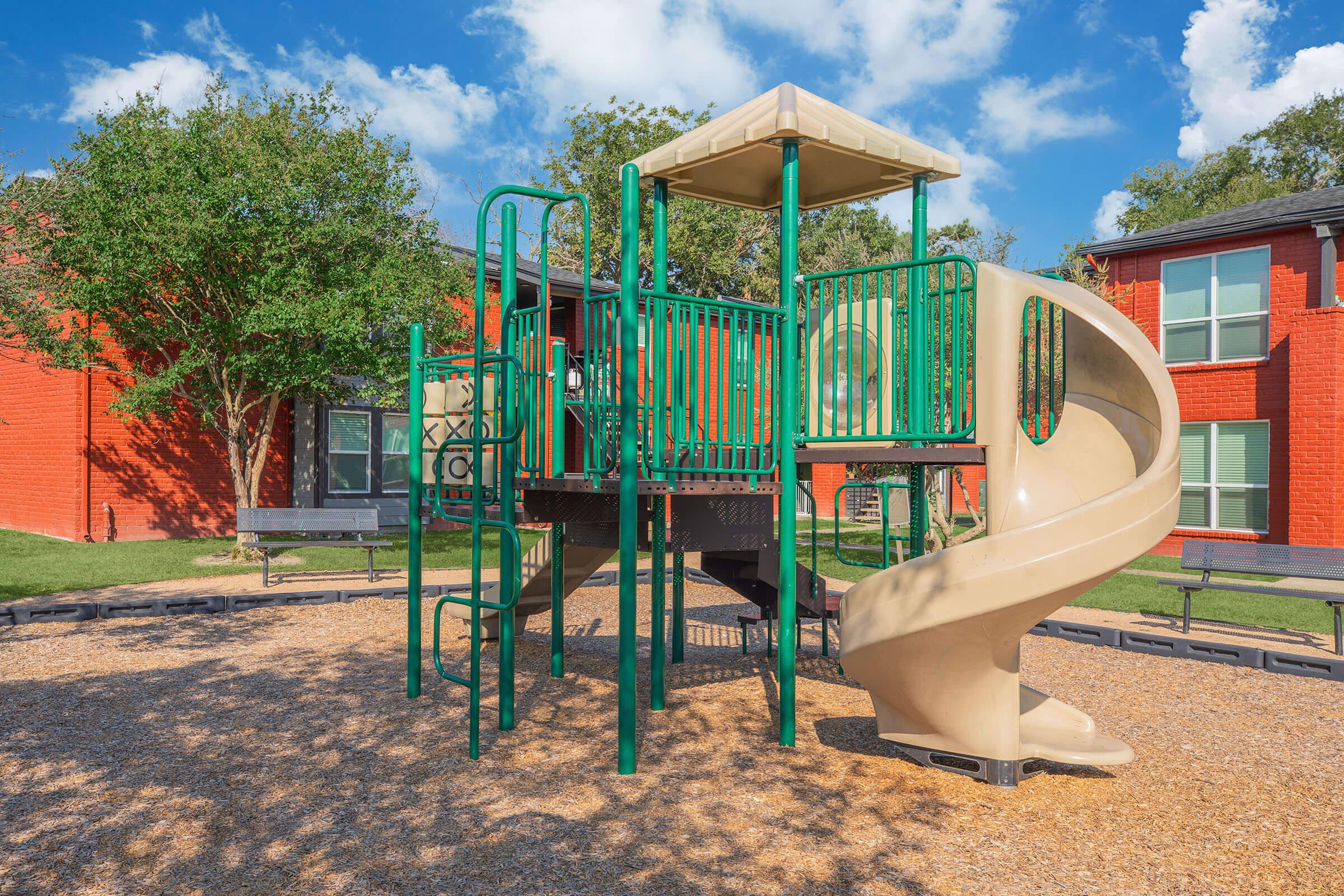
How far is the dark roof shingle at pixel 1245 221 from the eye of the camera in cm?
1627

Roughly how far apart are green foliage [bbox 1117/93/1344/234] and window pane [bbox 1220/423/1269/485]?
941 inches

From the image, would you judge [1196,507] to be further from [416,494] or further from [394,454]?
[394,454]

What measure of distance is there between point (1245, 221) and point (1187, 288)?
1548mm

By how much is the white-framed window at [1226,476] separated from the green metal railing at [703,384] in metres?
13.6

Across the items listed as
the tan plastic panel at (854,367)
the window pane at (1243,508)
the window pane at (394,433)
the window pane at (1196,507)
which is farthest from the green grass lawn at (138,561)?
the window pane at (1243,508)

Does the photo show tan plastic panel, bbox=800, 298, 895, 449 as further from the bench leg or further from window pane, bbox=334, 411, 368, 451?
window pane, bbox=334, 411, 368, 451

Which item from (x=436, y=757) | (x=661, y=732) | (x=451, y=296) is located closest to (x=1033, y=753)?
(x=661, y=732)

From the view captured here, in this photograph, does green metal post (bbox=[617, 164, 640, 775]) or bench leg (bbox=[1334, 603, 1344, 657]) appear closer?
green metal post (bbox=[617, 164, 640, 775])

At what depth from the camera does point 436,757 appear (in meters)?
5.43

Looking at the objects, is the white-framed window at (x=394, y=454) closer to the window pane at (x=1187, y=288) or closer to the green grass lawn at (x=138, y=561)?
the green grass lawn at (x=138, y=561)

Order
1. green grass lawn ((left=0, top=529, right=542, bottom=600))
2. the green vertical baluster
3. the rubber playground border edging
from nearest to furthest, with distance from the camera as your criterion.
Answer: the green vertical baluster → the rubber playground border edging → green grass lawn ((left=0, top=529, right=542, bottom=600))

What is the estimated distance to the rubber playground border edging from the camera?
8.18 m

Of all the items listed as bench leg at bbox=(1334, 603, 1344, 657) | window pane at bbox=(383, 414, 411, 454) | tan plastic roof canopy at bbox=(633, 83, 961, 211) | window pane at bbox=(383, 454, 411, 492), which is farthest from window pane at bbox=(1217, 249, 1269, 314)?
window pane at bbox=(383, 454, 411, 492)

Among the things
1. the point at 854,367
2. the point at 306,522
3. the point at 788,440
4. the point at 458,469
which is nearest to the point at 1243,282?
the point at 854,367
